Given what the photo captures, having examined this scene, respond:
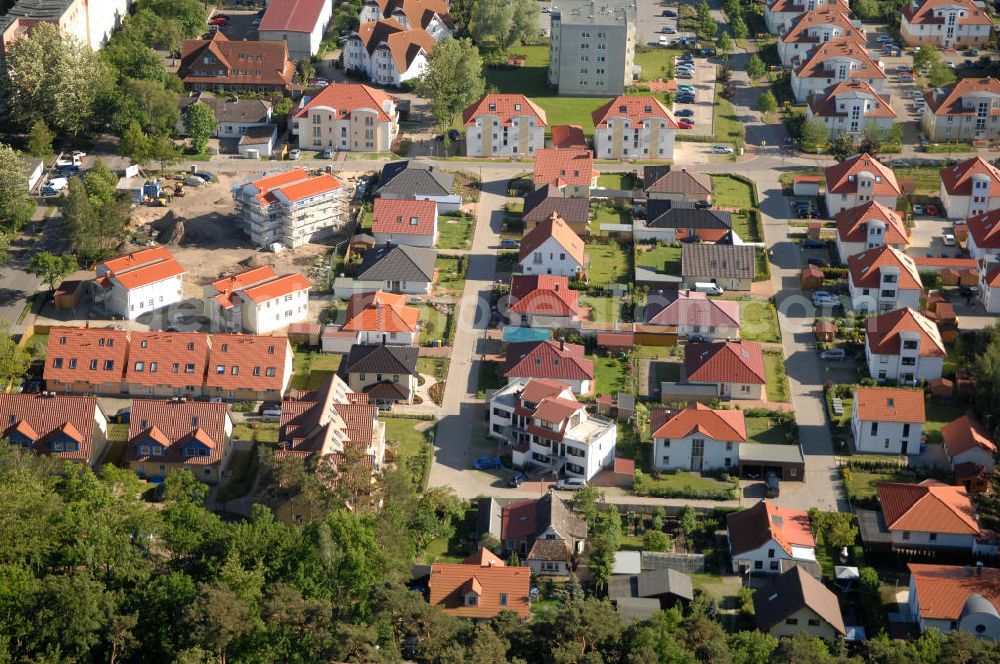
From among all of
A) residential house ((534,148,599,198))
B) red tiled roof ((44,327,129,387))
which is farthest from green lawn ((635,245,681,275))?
red tiled roof ((44,327,129,387))

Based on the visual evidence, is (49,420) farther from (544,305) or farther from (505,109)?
(505,109)

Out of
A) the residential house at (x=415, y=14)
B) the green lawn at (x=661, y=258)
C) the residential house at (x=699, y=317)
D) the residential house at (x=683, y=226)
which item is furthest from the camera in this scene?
the residential house at (x=415, y=14)

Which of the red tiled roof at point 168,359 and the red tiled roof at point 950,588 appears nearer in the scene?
the red tiled roof at point 950,588

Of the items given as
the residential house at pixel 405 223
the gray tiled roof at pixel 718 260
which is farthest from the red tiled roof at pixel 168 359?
the gray tiled roof at pixel 718 260

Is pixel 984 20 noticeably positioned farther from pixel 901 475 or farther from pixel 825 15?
pixel 901 475

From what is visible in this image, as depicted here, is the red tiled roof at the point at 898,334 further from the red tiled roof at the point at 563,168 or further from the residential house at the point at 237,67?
the residential house at the point at 237,67

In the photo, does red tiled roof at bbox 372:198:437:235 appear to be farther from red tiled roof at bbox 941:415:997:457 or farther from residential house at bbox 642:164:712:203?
red tiled roof at bbox 941:415:997:457

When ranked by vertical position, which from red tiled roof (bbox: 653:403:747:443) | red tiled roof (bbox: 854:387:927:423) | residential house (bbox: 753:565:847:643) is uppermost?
red tiled roof (bbox: 854:387:927:423)
